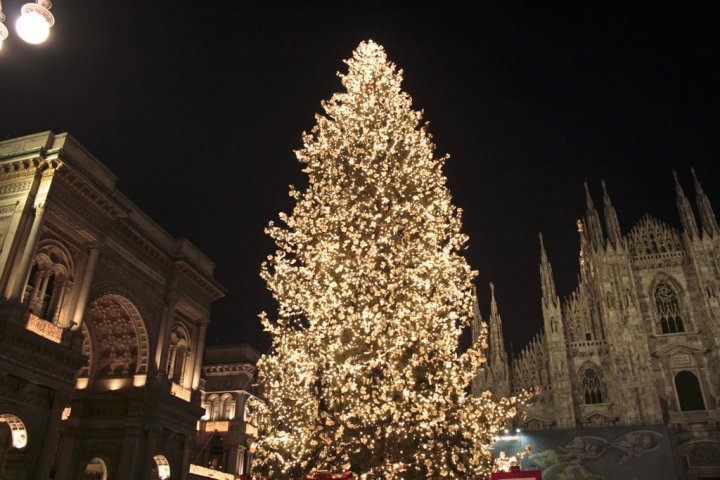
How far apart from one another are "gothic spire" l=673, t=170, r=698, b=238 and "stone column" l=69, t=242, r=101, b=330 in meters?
42.3

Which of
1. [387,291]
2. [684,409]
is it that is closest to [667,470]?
[684,409]

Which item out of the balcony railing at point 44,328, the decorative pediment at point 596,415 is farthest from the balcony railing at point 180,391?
the decorative pediment at point 596,415

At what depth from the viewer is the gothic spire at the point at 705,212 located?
41375 mm

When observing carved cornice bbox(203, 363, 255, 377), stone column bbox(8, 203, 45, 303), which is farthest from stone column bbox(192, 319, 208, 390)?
stone column bbox(8, 203, 45, 303)

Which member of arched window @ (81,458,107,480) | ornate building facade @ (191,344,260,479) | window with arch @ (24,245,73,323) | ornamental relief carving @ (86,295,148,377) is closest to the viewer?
window with arch @ (24,245,73,323)

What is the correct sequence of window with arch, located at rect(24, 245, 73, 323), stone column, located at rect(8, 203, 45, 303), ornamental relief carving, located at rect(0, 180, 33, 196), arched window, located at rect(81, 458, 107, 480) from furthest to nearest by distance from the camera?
arched window, located at rect(81, 458, 107, 480), window with arch, located at rect(24, 245, 73, 323), ornamental relief carving, located at rect(0, 180, 33, 196), stone column, located at rect(8, 203, 45, 303)

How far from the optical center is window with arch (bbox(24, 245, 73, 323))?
61.5ft

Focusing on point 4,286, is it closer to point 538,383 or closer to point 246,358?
point 246,358

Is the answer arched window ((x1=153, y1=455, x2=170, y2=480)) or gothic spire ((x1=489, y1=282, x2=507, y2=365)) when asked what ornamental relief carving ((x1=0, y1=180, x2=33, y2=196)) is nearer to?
arched window ((x1=153, y1=455, x2=170, y2=480))

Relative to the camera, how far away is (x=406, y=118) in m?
14.1

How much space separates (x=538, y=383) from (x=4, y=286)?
38985mm

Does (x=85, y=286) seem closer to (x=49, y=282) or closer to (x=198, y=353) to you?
(x=49, y=282)

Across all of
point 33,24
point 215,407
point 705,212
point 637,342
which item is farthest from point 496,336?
point 33,24

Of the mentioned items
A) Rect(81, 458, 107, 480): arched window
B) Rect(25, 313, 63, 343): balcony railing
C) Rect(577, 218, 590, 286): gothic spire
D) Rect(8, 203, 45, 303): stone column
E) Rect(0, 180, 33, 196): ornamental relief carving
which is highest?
Rect(577, 218, 590, 286): gothic spire
